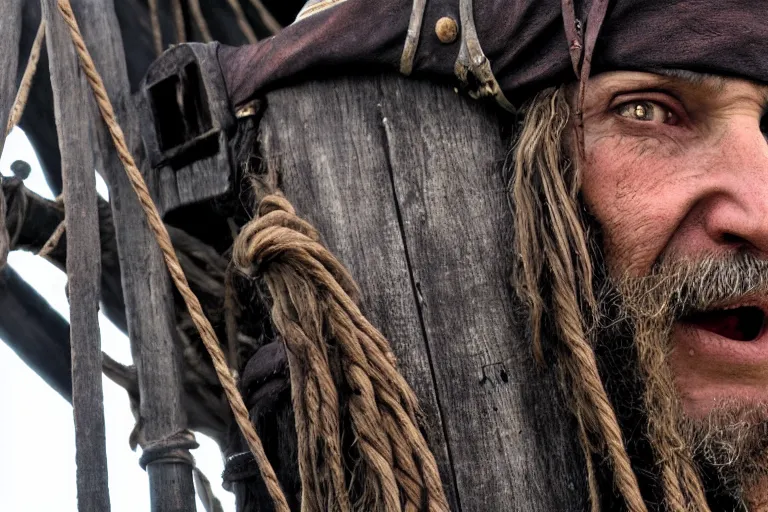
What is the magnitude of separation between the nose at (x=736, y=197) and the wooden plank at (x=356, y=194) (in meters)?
0.58

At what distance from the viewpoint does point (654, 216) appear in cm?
248

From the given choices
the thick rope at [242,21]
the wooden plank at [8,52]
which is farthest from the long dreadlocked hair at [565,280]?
the thick rope at [242,21]

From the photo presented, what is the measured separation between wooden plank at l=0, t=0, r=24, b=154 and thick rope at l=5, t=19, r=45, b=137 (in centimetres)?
2

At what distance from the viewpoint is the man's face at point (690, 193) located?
2.47 metres

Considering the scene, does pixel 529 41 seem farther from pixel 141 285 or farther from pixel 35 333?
pixel 35 333

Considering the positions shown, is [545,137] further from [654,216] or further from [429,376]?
[429,376]

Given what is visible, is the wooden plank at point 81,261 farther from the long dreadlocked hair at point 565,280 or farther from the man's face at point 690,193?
the man's face at point 690,193

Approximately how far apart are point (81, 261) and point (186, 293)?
0.37 metres

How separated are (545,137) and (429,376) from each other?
19.7 inches

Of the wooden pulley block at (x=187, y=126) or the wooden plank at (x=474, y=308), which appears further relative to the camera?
the wooden pulley block at (x=187, y=126)

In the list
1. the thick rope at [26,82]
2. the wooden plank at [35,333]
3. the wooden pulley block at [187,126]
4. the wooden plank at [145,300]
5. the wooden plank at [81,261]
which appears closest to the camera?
the wooden plank at [81,261]

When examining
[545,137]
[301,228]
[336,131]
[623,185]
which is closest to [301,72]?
[336,131]

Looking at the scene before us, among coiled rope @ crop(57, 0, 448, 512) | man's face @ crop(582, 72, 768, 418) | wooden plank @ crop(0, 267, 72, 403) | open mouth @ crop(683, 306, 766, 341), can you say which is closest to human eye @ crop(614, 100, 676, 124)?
man's face @ crop(582, 72, 768, 418)

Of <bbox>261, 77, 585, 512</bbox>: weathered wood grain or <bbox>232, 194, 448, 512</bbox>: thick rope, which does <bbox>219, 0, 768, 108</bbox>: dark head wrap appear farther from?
<bbox>232, 194, 448, 512</bbox>: thick rope
